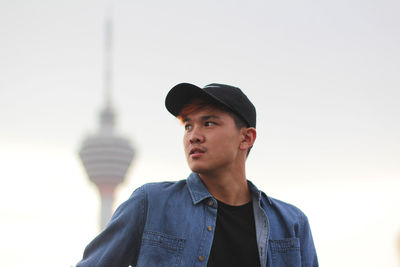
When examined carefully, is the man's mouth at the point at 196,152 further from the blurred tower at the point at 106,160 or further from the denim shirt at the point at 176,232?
the blurred tower at the point at 106,160

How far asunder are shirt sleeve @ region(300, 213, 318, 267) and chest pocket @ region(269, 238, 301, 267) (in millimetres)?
118

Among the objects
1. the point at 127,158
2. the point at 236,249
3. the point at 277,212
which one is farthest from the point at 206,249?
Result: the point at 127,158

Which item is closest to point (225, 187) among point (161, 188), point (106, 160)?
point (161, 188)

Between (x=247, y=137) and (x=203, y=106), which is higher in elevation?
(x=203, y=106)

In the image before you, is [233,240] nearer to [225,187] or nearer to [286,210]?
[225,187]

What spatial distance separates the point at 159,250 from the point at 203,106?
41.1 inches

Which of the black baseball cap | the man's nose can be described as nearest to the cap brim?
the black baseball cap

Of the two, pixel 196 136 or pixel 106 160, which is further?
pixel 106 160

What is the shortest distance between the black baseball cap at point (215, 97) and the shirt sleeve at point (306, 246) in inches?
32.4

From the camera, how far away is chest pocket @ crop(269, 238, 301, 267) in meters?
3.81

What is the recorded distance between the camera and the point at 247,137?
4152mm

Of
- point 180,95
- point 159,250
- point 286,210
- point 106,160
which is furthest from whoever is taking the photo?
point 106,160

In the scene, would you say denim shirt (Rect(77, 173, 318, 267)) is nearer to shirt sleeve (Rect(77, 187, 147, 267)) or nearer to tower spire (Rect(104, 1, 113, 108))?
shirt sleeve (Rect(77, 187, 147, 267))

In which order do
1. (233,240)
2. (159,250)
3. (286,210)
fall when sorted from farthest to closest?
(286,210), (233,240), (159,250)
